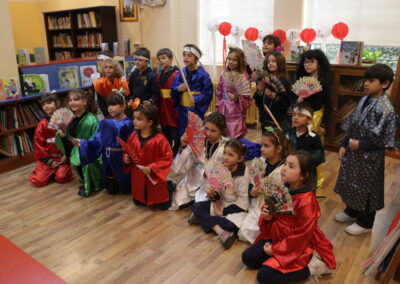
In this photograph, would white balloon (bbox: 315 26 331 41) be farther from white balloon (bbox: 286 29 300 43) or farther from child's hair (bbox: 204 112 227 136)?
child's hair (bbox: 204 112 227 136)

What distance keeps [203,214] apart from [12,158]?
8.73ft

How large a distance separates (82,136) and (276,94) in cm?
199

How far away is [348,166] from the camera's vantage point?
274 cm

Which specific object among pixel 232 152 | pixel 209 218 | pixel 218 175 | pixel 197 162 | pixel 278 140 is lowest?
pixel 209 218

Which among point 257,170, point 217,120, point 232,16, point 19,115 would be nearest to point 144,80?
point 217,120

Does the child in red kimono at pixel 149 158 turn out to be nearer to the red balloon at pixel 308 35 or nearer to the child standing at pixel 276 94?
the child standing at pixel 276 94

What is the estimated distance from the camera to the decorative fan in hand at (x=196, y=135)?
9.91ft

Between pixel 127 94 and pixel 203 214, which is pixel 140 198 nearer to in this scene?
pixel 203 214

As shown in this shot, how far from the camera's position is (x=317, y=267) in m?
2.25

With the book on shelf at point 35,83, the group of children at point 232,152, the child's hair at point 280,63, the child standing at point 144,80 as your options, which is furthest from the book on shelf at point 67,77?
the child's hair at point 280,63

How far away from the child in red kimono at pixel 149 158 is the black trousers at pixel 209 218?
42 centimetres

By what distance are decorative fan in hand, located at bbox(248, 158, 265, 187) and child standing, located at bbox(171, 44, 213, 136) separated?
143 cm

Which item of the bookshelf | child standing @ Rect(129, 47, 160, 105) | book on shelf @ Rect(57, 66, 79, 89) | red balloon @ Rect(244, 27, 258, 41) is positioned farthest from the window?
book on shelf @ Rect(57, 66, 79, 89)

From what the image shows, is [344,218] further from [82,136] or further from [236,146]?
[82,136]
